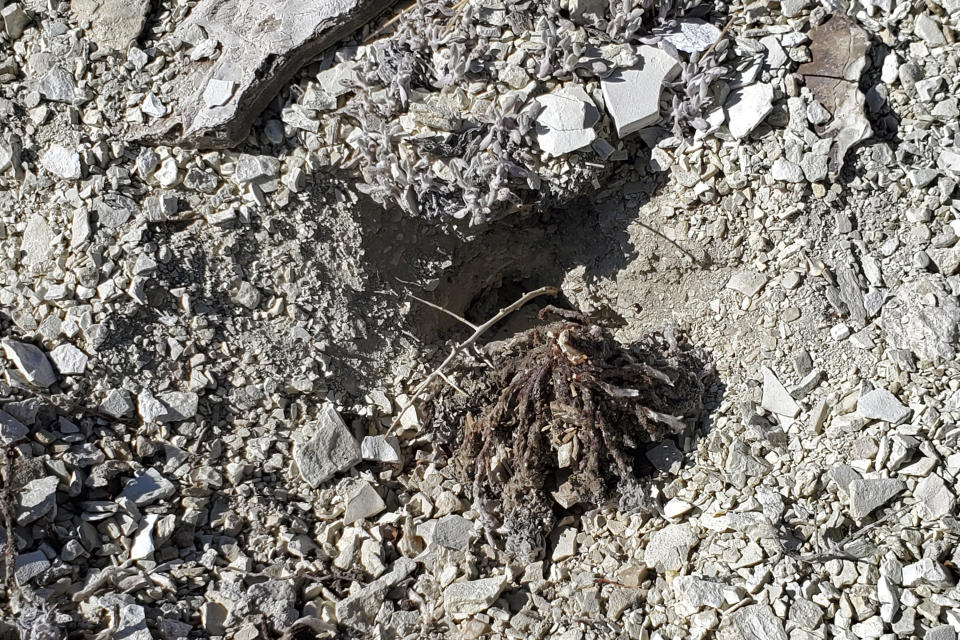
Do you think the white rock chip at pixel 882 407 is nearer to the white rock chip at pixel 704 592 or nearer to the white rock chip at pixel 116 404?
the white rock chip at pixel 704 592

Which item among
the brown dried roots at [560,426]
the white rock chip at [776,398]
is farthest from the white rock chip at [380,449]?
the white rock chip at [776,398]

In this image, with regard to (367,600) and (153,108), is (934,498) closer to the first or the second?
(367,600)

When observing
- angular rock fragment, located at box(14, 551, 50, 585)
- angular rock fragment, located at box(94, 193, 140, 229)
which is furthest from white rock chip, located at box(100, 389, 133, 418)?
angular rock fragment, located at box(94, 193, 140, 229)

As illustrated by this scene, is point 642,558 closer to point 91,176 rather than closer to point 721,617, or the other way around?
point 721,617

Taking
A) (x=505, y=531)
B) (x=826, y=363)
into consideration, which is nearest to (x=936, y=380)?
(x=826, y=363)

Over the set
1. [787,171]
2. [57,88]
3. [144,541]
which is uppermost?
[57,88]

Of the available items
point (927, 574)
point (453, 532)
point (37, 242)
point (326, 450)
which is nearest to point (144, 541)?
point (326, 450)
